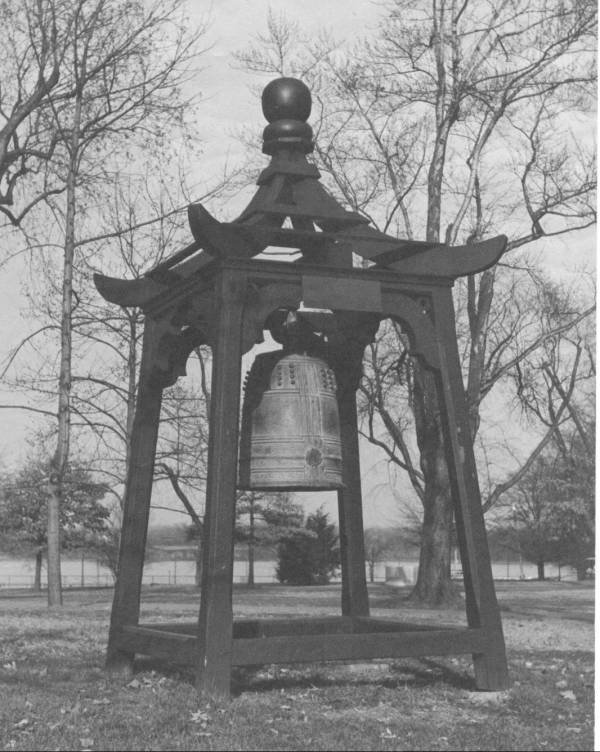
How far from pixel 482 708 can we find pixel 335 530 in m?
48.7

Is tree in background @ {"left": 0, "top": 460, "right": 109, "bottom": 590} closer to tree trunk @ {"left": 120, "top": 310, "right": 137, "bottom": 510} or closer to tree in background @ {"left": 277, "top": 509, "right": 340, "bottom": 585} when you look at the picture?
tree in background @ {"left": 277, "top": 509, "right": 340, "bottom": 585}

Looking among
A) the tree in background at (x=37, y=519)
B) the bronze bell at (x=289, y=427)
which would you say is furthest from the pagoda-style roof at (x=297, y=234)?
the tree in background at (x=37, y=519)

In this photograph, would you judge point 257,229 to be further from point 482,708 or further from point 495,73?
point 495,73

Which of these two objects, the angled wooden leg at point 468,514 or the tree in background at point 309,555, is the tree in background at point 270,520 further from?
the angled wooden leg at point 468,514

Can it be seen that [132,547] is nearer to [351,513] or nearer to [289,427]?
[289,427]

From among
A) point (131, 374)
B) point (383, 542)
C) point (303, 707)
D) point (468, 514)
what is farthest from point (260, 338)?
point (383, 542)

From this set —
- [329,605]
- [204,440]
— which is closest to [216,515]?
[329,605]

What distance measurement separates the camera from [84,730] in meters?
7.01

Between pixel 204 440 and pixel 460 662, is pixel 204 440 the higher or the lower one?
the higher one

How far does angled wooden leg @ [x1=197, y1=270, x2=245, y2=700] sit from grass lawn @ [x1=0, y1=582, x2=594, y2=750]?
279 mm

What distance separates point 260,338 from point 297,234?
840 millimetres

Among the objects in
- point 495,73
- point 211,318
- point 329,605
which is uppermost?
point 495,73

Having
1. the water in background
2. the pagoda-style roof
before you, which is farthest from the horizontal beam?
the water in background

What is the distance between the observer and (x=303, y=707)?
310 inches
